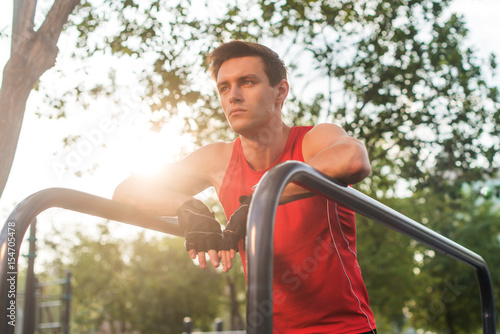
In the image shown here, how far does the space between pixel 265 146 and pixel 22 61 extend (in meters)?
1.70

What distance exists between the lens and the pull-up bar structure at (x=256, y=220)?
3.41 feet

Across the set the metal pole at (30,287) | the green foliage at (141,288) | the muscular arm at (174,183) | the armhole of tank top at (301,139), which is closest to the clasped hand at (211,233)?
the muscular arm at (174,183)

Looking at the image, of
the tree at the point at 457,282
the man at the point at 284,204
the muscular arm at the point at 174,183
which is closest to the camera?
the man at the point at 284,204

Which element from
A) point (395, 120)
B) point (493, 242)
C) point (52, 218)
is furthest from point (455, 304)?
point (395, 120)

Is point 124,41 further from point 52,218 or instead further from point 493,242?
point 493,242

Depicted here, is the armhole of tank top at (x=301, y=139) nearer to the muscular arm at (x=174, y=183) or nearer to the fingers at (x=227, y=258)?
the muscular arm at (x=174, y=183)

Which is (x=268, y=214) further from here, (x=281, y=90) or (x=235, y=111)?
(x=281, y=90)

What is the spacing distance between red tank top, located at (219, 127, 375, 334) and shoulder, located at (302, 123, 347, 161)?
20 cm

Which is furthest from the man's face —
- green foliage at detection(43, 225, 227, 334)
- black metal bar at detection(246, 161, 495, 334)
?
green foliage at detection(43, 225, 227, 334)

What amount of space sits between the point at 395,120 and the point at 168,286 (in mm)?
20699

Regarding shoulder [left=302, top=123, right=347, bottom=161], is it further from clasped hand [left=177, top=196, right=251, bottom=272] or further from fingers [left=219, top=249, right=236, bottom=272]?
fingers [left=219, top=249, right=236, bottom=272]

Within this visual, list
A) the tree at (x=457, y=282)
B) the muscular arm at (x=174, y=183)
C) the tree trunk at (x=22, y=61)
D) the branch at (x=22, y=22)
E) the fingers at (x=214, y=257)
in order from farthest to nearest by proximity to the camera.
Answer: the tree at (x=457, y=282)
the branch at (x=22, y=22)
the tree trunk at (x=22, y=61)
the muscular arm at (x=174, y=183)
the fingers at (x=214, y=257)

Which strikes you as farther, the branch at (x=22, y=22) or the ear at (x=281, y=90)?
the branch at (x=22, y=22)

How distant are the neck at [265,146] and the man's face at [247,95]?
35 mm
